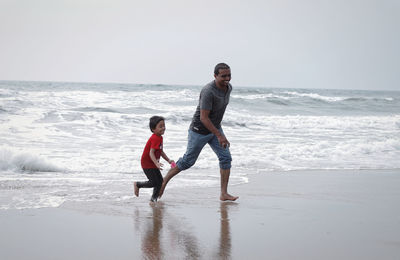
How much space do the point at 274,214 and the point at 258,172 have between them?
2.99m

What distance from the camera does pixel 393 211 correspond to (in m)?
4.92

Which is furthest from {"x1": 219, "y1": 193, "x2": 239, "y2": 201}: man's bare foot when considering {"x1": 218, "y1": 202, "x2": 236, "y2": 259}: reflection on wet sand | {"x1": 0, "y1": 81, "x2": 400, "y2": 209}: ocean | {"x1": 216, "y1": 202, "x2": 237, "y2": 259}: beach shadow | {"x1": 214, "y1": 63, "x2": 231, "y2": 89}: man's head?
{"x1": 214, "y1": 63, "x2": 231, "y2": 89}: man's head

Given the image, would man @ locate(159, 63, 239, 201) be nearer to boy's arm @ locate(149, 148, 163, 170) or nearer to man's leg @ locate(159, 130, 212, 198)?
man's leg @ locate(159, 130, 212, 198)

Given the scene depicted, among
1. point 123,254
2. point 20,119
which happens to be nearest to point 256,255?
point 123,254

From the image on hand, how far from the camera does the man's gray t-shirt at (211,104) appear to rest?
16.8 ft

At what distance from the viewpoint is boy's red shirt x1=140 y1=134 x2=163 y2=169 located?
5.14 m

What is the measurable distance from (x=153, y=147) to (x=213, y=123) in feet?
2.32

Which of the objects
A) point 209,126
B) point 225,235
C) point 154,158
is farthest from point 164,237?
point 209,126

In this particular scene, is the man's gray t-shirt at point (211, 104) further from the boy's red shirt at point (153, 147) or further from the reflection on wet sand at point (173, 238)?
Result: the reflection on wet sand at point (173, 238)

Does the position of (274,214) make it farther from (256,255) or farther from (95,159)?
(95,159)

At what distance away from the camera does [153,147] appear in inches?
202

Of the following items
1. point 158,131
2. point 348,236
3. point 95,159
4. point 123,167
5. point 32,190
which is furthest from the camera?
point 95,159

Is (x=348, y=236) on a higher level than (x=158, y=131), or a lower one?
Answer: lower

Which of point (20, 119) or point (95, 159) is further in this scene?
point (20, 119)
